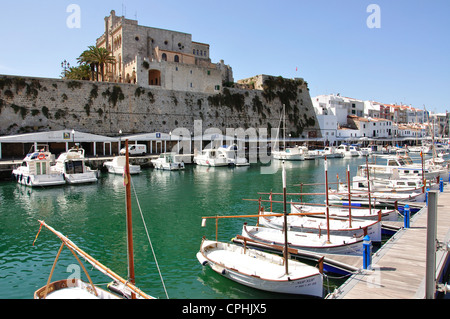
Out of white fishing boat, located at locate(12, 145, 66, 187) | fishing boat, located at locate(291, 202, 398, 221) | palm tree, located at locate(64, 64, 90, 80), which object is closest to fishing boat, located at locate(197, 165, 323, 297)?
fishing boat, located at locate(291, 202, 398, 221)

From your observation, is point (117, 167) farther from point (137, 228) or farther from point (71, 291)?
point (71, 291)

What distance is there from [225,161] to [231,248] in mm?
29822

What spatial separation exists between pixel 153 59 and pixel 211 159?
708 inches

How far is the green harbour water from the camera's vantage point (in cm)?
1015

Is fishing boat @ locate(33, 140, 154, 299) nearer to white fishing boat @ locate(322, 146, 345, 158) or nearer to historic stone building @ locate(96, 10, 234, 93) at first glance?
historic stone building @ locate(96, 10, 234, 93)

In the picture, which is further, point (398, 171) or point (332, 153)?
point (332, 153)

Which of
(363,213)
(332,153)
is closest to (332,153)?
(332,153)

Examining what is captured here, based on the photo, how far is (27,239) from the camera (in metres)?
14.0

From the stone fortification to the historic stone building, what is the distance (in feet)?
6.16

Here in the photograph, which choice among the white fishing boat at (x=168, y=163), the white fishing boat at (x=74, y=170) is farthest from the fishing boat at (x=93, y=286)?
the white fishing boat at (x=168, y=163)

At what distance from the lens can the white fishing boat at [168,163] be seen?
36562mm

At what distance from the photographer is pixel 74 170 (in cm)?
2847

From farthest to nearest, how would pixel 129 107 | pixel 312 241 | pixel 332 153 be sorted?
1. pixel 332 153
2. pixel 129 107
3. pixel 312 241

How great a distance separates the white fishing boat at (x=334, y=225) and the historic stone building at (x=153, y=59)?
121 ft
